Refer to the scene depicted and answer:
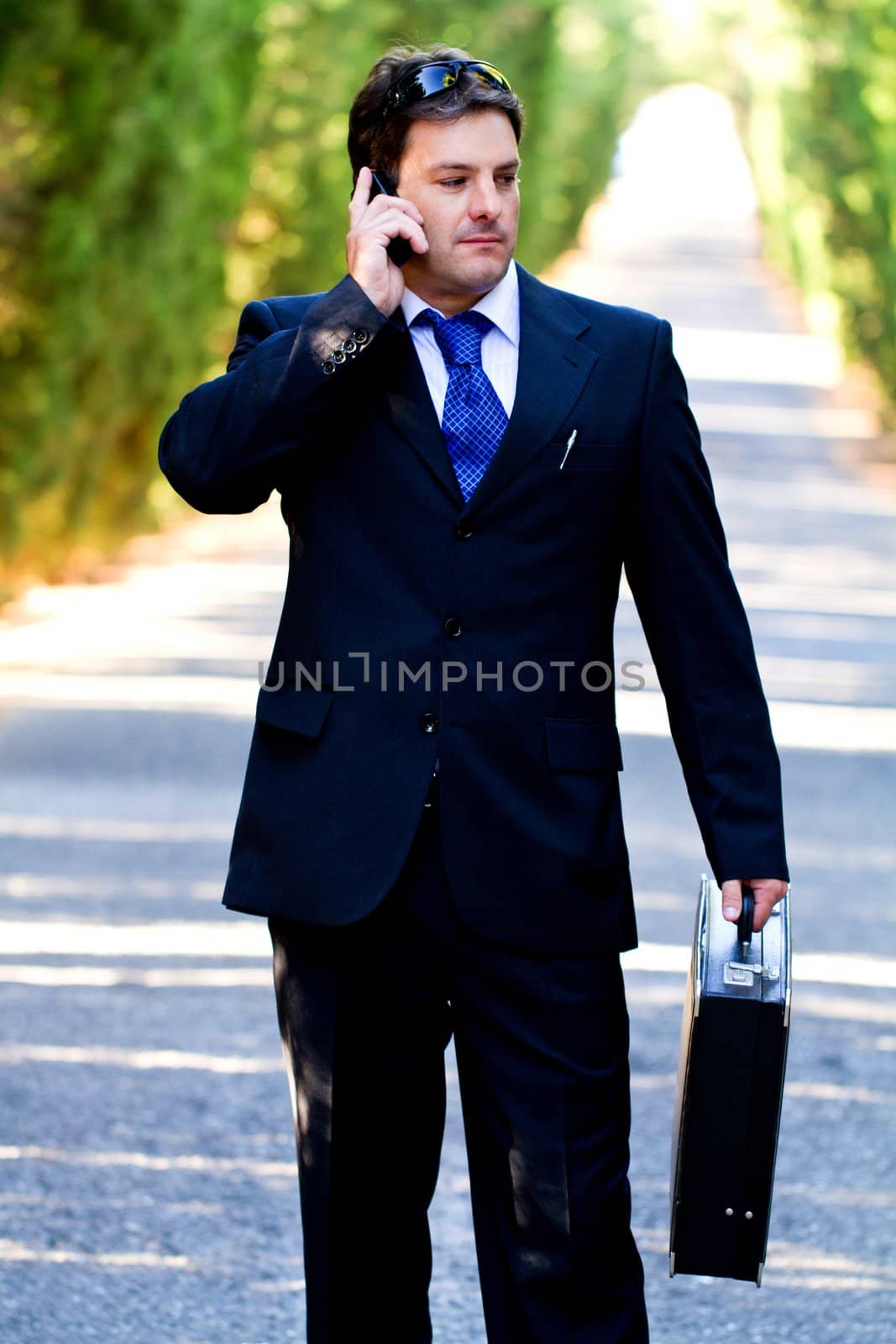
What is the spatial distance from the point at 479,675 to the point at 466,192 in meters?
0.64

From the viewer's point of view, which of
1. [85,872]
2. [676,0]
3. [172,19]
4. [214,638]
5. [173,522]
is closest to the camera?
[85,872]

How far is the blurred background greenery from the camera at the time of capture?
12.4 meters

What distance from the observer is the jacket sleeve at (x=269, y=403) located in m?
2.70

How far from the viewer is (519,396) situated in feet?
9.16

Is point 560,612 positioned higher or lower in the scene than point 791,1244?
higher

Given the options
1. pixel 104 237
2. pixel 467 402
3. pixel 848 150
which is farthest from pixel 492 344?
pixel 848 150

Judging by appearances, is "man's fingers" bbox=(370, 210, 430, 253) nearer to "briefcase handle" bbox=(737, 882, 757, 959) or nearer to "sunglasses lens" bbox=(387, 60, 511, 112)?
"sunglasses lens" bbox=(387, 60, 511, 112)

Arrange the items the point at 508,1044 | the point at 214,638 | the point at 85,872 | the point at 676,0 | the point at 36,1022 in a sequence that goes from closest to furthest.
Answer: the point at 508,1044, the point at 36,1022, the point at 85,872, the point at 214,638, the point at 676,0

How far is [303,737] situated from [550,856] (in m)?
0.38

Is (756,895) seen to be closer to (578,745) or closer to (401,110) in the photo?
(578,745)

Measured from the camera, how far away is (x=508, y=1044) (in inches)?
109

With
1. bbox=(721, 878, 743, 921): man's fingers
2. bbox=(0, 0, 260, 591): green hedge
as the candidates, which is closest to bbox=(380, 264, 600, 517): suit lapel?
bbox=(721, 878, 743, 921): man's fingers

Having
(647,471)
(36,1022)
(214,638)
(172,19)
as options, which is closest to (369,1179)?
(647,471)

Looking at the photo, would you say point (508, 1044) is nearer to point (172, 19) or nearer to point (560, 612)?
point (560, 612)
